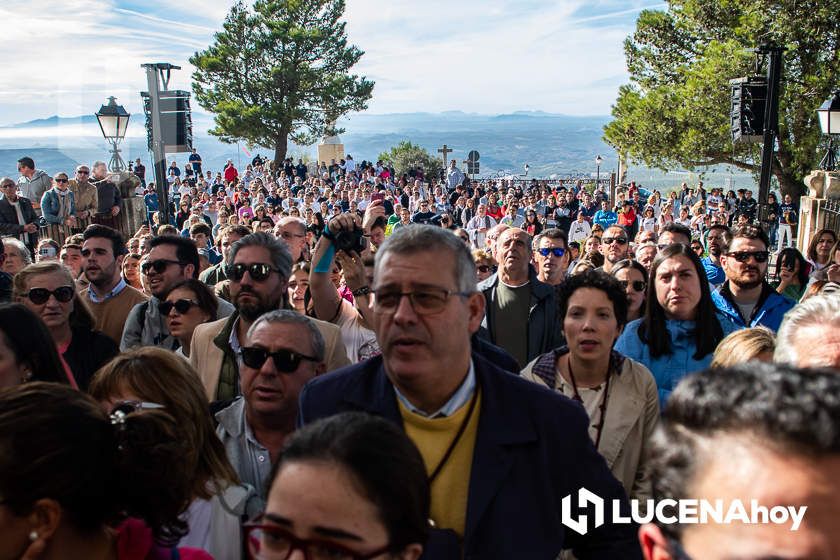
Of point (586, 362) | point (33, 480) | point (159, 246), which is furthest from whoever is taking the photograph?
point (159, 246)

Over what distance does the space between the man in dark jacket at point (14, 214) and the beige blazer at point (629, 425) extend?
9.13 m

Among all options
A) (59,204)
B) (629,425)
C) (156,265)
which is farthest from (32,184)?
(629,425)

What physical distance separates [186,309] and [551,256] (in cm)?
325

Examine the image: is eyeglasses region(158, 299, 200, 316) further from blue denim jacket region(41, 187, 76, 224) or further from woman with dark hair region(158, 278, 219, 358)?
blue denim jacket region(41, 187, 76, 224)

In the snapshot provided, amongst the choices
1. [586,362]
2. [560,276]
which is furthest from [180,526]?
[560,276]

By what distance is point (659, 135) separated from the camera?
26.3 m

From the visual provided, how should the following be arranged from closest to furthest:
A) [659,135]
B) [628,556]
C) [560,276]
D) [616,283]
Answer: [628,556]
[616,283]
[560,276]
[659,135]

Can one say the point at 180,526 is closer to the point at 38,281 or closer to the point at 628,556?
the point at 628,556

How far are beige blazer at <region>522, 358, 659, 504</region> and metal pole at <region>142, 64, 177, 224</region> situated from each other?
8.85 meters

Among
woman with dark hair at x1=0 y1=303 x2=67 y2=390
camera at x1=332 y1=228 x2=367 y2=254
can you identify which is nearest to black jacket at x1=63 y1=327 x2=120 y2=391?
woman with dark hair at x1=0 y1=303 x2=67 y2=390

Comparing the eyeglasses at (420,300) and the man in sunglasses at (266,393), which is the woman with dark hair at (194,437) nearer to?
the man in sunglasses at (266,393)

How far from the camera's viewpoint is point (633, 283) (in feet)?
17.6

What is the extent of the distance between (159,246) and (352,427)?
12.4 feet

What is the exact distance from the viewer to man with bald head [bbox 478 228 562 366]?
5.39 meters
